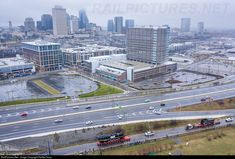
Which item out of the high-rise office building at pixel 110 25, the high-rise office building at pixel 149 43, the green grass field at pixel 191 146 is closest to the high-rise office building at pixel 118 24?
the high-rise office building at pixel 110 25

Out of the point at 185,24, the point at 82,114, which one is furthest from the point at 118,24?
the point at 82,114

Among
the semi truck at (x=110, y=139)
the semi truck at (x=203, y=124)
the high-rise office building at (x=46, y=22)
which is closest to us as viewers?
the semi truck at (x=110, y=139)

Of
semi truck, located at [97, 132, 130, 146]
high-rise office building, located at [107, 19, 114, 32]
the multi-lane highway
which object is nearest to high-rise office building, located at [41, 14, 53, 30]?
high-rise office building, located at [107, 19, 114, 32]

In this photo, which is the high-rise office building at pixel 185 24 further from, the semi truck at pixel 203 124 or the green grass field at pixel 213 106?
the semi truck at pixel 203 124

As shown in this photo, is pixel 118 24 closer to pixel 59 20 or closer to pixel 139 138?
pixel 59 20

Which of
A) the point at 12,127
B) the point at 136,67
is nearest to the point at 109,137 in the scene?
the point at 12,127

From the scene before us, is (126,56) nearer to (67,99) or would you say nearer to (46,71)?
(46,71)

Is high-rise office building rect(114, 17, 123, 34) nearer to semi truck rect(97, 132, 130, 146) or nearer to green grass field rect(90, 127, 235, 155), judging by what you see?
green grass field rect(90, 127, 235, 155)
